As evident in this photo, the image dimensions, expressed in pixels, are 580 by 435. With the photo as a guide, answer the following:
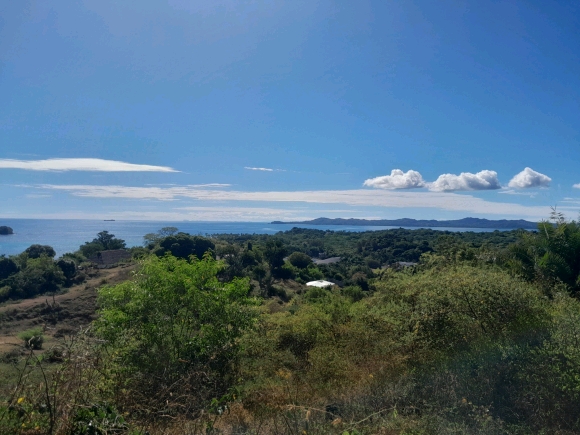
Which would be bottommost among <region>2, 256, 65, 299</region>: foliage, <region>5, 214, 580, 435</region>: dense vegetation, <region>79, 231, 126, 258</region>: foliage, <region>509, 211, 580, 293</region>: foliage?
<region>2, 256, 65, 299</region>: foliage

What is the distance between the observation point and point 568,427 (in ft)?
19.0

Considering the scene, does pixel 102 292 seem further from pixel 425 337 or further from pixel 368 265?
pixel 368 265

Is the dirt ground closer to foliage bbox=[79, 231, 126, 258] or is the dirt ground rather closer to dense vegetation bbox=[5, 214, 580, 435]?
dense vegetation bbox=[5, 214, 580, 435]

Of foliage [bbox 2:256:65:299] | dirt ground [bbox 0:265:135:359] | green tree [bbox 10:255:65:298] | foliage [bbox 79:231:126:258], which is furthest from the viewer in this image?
foliage [bbox 79:231:126:258]

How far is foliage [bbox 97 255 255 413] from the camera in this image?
8734mm

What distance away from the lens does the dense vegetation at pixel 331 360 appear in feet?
16.8

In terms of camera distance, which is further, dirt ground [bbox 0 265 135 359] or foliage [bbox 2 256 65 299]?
foliage [bbox 2 256 65 299]

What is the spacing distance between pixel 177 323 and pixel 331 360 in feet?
12.1

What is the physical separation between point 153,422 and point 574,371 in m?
5.96

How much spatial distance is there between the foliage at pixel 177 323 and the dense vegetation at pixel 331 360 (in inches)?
1.3

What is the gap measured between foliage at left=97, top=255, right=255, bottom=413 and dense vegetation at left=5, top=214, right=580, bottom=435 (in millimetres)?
32

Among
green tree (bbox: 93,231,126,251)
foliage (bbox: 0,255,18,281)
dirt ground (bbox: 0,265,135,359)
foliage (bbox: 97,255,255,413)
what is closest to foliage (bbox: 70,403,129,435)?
foliage (bbox: 97,255,255,413)

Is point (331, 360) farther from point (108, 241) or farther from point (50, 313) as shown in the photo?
point (108, 241)

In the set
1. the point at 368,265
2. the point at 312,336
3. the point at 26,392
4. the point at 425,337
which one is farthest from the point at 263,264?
the point at 26,392
